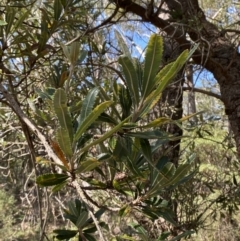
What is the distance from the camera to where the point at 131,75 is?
0.63 meters

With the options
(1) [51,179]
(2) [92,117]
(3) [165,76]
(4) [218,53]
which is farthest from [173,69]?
(4) [218,53]

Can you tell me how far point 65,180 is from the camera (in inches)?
24.6

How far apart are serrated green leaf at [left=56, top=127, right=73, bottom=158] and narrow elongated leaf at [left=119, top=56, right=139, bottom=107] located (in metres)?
0.14

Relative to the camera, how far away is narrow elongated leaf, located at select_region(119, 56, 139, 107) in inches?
24.2

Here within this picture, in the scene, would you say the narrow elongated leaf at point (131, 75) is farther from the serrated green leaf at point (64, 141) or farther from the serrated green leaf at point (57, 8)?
the serrated green leaf at point (57, 8)

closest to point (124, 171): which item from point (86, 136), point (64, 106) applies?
point (86, 136)

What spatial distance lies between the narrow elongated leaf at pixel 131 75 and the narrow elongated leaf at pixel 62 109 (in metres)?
0.12

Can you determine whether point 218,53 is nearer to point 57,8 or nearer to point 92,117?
point 57,8

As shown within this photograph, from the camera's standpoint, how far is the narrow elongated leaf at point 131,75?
24.2 inches

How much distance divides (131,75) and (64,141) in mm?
157

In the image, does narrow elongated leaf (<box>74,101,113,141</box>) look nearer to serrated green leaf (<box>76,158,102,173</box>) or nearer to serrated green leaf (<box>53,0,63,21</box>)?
serrated green leaf (<box>76,158,102,173</box>)

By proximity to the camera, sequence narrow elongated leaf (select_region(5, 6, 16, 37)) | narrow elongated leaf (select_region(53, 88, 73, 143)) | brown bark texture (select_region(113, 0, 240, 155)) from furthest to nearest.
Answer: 1. brown bark texture (select_region(113, 0, 240, 155))
2. narrow elongated leaf (select_region(5, 6, 16, 37))
3. narrow elongated leaf (select_region(53, 88, 73, 143))

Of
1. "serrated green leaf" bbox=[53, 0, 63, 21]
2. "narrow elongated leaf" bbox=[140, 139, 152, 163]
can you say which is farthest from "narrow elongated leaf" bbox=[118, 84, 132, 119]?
"serrated green leaf" bbox=[53, 0, 63, 21]

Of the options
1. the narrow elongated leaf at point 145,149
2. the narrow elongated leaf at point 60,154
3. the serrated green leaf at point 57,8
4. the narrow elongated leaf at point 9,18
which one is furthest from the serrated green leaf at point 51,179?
the serrated green leaf at point 57,8
